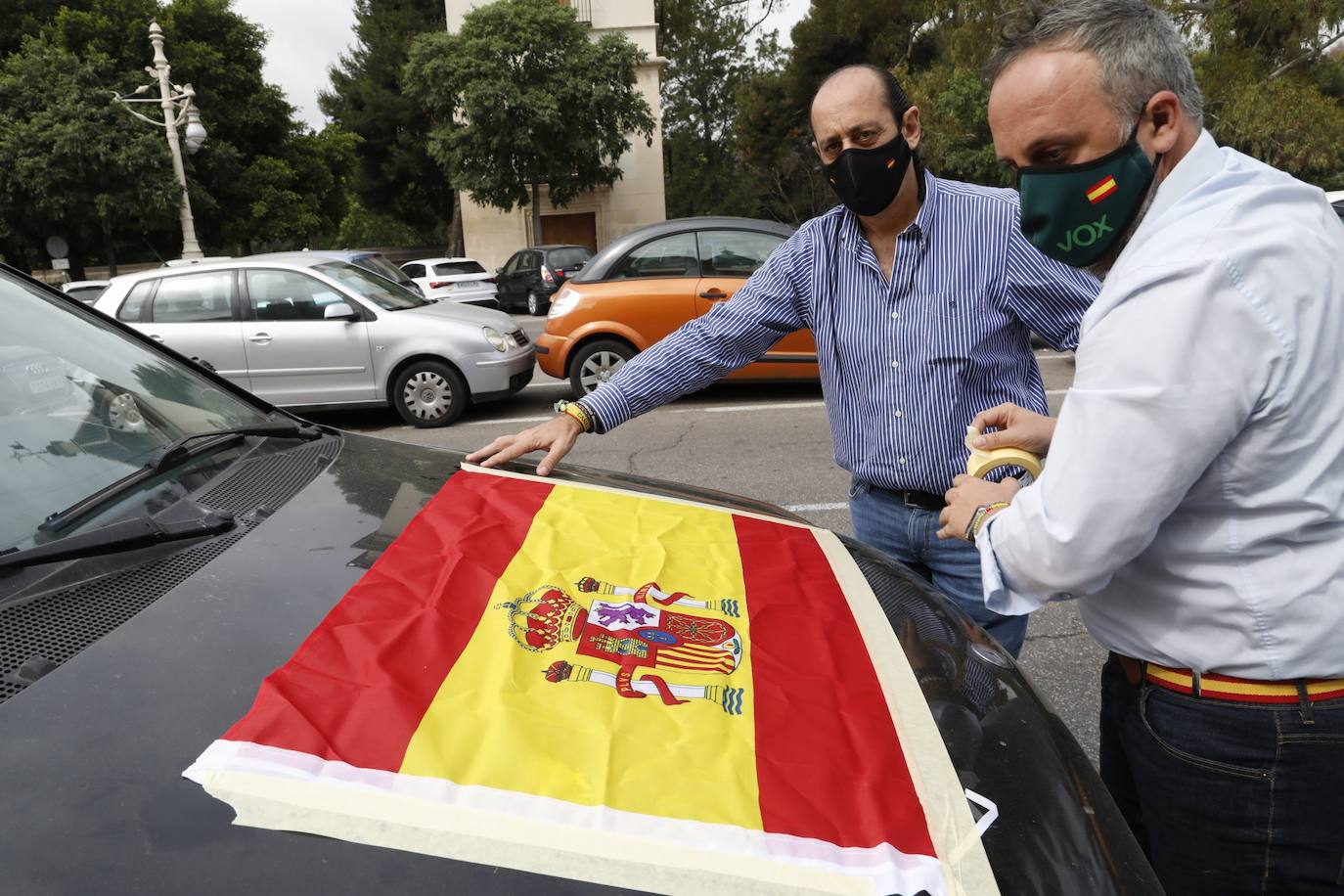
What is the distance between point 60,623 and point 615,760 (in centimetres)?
85

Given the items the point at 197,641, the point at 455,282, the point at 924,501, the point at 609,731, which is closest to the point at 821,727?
the point at 609,731

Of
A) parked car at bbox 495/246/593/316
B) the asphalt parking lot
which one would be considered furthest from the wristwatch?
parked car at bbox 495/246/593/316

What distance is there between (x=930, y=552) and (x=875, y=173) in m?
0.92

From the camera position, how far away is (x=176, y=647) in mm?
1359

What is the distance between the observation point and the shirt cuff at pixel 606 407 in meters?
2.40

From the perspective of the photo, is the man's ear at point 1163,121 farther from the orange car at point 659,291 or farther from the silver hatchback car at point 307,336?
the silver hatchback car at point 307,336

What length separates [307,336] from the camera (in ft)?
26.8

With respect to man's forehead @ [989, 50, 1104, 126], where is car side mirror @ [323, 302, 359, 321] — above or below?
below

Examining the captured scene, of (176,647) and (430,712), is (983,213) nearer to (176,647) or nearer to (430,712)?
(430,712)

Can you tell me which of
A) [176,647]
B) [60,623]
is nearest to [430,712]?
[176,647]

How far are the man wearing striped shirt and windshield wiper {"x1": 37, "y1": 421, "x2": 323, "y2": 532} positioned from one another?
1.61 ft

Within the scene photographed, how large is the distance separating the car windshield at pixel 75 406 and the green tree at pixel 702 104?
34352mm

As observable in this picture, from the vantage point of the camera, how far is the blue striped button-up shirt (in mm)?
2168

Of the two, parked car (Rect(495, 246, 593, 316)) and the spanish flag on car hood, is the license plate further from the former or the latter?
parked car (Rect(495, 246, 593, 316))
